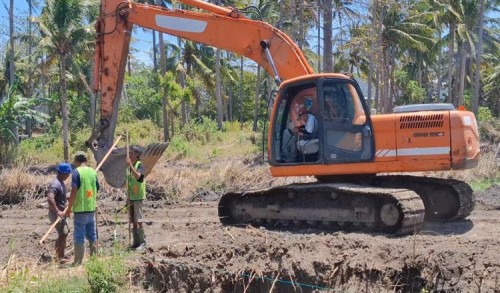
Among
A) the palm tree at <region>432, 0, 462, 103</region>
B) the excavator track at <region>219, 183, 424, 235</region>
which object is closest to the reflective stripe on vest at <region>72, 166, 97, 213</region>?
the excavator track at <region>219, 183, 424, 235</region>

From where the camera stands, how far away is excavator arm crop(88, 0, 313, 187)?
11.5 m

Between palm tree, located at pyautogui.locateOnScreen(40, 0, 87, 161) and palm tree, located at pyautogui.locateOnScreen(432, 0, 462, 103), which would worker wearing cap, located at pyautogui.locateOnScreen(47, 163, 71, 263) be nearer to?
palm tree, located at pyautogui.locateOnScreen(40, 0, 87, 161)

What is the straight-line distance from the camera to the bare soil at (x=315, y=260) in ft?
25.6

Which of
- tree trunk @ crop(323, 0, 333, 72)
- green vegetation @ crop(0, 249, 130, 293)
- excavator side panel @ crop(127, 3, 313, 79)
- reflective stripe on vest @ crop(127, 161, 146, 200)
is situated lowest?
green vegetation @ crop(0, 249, 130, 293)

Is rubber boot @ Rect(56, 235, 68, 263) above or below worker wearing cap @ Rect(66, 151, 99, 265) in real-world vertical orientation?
below

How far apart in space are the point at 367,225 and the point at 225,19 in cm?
433

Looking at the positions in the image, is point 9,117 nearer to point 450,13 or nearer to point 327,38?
point 327,38

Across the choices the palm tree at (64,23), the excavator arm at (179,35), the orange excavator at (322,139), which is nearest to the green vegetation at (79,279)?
the orange excavator at (322,139)

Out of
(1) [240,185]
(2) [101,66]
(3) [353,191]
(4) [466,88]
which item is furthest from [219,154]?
(4) [466,88]

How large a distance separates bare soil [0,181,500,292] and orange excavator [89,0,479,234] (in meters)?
0.48

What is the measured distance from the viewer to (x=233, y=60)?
54062 mm

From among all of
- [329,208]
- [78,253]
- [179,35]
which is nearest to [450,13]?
[179,35]

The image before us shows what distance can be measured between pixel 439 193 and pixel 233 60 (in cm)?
4372

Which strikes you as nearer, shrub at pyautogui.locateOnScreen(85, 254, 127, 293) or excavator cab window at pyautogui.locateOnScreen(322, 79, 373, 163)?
shrub at pyautogui.locateOnScreen(85, 254, 127, 293)
